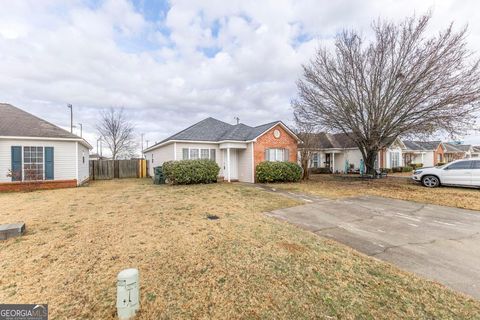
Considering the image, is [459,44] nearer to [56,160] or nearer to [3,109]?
[56,160]

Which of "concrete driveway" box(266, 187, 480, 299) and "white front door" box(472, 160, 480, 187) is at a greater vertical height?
"white front door" box(472, 160, 480, 187)

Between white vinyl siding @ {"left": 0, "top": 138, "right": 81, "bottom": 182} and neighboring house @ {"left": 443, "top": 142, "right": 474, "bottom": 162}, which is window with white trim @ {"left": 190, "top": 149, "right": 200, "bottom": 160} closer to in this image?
white vinyl siding @ {"left": 0, "top": 138, "right": 81, "bottom": 182}

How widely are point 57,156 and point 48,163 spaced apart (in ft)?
1.95

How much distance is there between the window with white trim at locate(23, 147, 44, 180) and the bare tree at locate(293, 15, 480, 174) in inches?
666

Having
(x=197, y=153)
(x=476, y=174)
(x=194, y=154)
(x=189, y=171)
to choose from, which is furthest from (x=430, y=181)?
(x=194, y=154)

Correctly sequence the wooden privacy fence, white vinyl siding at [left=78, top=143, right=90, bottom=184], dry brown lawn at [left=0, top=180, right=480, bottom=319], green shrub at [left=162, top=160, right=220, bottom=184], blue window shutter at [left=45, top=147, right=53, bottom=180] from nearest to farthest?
dry brown lawn at [left=0, top=180, right=480, bottom=319], blue window shutter at [left=45, top=147, right=53, bottom=180], green shrub at [left=162, top=160, right=220, bottom=184], white vinyl siding at [left=78, top=143, right=90, bottom=184], the wooden privacy fence

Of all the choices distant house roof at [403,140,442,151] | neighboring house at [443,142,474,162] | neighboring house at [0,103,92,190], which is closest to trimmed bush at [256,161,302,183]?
neighboring house at [0,103,92,190]

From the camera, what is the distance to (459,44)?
448 inches

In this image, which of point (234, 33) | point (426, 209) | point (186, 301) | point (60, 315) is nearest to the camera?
point (60, 315)

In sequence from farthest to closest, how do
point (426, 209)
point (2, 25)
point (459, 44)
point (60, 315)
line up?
point (459, 44), point (2, 25), point (426, 209), point (60, 315)

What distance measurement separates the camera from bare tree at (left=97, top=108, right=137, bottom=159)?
29734mm

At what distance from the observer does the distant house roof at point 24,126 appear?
468 inches

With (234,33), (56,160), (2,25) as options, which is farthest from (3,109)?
(234,33)

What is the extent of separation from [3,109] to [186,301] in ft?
64.9
